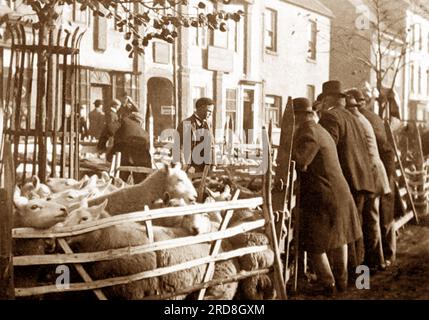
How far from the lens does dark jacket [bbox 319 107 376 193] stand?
655cm

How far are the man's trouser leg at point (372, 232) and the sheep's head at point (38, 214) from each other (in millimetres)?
3915

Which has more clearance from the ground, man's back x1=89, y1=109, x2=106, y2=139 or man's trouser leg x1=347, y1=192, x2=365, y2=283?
man's back x1=89, y1=109, x2=106, y2=139

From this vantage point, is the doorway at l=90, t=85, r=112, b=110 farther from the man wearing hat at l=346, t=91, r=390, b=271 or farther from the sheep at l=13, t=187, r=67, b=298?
the sheep at l=13, t=187, r=67, b=298

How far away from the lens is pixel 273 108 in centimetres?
1800

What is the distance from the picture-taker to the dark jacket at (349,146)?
6547mm

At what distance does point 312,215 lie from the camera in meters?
6.08

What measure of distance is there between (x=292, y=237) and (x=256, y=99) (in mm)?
7321

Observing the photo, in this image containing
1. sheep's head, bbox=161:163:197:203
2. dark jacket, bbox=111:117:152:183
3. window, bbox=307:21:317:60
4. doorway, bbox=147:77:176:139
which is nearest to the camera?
sheep's head, bbox=161:163:197:203

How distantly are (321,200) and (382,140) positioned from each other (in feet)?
7.28

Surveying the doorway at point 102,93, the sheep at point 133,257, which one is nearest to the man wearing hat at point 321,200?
the sheep at point 133,257

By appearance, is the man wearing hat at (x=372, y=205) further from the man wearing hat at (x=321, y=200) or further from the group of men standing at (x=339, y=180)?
the man wearing hat at (x=321, y=200)

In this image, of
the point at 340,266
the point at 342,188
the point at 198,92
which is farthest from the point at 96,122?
the point at 340,266

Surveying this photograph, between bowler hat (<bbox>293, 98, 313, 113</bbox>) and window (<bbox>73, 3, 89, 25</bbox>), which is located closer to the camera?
bowler hat (<bbox>293, 98, 313, 113</bbox>)

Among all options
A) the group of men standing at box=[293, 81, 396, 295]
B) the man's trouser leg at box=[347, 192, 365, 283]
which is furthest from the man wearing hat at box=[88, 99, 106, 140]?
the man's trouser leg at box=[347, 192, 365, 283]
